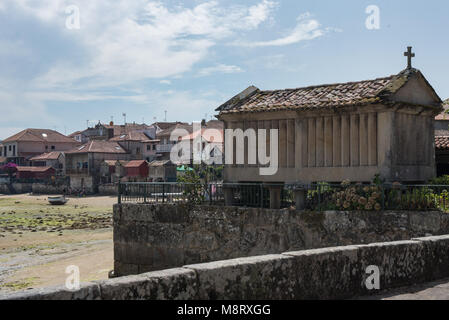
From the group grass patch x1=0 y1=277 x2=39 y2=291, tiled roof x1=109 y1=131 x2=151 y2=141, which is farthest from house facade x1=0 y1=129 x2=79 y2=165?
grass patch x1=0 y1=277 x2=39 y2=291

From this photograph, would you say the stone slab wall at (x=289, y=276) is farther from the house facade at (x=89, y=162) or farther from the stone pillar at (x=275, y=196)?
the house facade at (x=89, y=162)

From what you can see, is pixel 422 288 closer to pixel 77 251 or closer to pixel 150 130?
pixel 77 251

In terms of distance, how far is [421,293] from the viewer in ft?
19.8

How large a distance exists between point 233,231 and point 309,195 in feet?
9.05

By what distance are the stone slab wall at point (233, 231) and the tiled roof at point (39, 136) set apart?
84818 mm

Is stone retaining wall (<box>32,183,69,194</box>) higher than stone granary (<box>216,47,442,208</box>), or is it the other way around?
stone granary (<box>216,47,442,208</box>)

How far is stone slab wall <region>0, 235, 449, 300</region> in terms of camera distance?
4605mm

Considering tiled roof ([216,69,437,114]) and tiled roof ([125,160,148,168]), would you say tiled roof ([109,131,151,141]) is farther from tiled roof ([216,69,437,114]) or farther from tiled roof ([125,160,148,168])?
tiled roof ([216,69,437,114])

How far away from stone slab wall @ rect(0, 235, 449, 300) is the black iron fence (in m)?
5.25

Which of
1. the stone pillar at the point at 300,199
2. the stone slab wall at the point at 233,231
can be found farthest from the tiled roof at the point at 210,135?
the stone pillar at the point at 300,199

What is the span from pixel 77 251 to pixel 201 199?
13.5m

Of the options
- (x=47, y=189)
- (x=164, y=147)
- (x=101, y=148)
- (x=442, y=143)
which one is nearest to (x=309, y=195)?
(x=442, y=143)

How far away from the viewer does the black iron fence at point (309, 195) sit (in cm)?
1220
